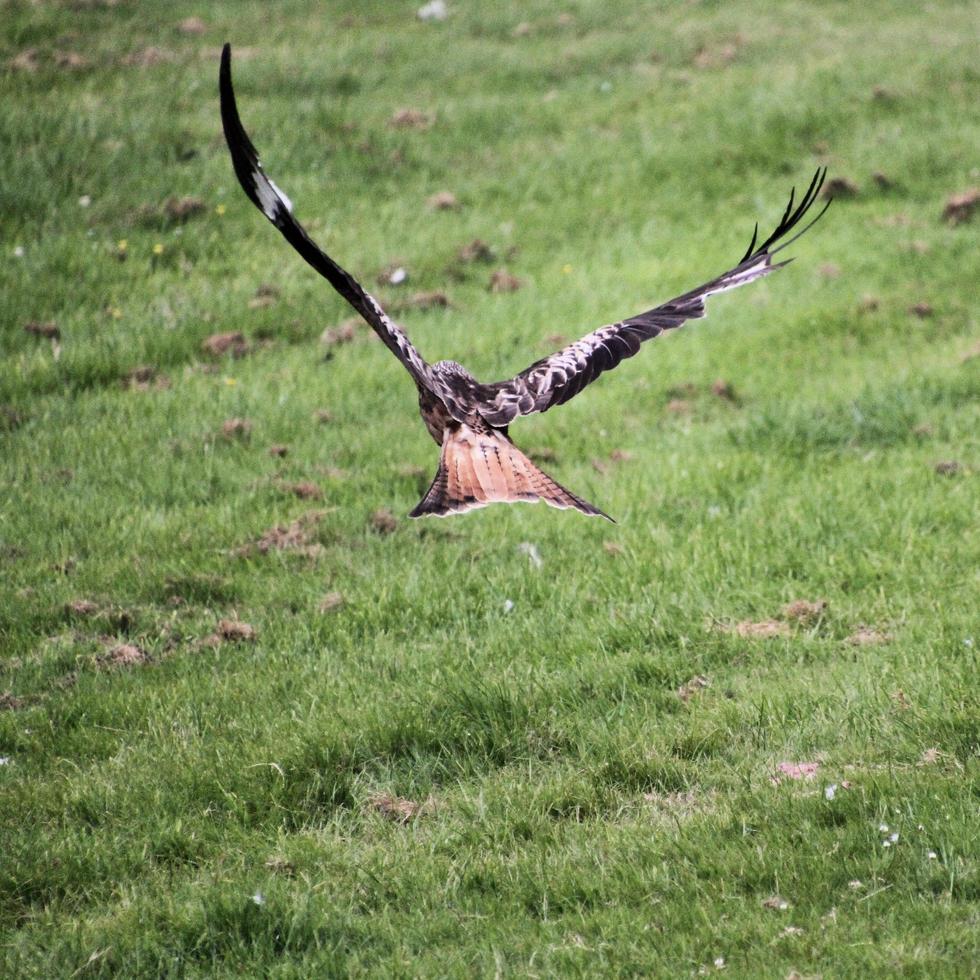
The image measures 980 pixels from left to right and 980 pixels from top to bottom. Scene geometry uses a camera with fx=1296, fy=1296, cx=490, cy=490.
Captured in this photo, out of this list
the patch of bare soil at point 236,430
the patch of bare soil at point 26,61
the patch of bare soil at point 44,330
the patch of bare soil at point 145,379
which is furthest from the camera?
the patch of bare soil at point 26,61

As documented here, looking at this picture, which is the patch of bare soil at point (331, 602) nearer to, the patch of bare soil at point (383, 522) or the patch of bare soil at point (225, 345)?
the patch of bare soil at point (383, 522)

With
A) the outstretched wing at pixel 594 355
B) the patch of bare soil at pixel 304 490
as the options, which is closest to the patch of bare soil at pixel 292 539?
the patch of bare soil at pixel 304 490

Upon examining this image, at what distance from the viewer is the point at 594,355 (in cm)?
674

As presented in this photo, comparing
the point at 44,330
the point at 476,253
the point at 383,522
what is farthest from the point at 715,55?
the point at 383,522

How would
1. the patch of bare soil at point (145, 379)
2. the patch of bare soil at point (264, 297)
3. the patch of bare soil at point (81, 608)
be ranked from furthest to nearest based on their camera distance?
1. the patch of bare soil at point (264, 297)
2. the patch of bare soil at point (145, 379)
3. the patch of bare soil at point (81, 608)

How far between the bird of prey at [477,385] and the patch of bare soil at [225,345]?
4326mm

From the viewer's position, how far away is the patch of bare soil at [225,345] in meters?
10.7

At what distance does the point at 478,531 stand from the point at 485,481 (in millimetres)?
2468

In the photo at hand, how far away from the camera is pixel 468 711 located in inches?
239

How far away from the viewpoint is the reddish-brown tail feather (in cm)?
548

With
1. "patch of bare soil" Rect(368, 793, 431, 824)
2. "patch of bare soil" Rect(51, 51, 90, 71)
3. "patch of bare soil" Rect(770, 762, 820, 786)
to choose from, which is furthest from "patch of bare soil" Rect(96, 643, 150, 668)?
"patch of bare soil" Rect(51, 51, 90, 71)

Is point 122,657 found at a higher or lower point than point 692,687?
higher

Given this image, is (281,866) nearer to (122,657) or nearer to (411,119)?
(122,657)

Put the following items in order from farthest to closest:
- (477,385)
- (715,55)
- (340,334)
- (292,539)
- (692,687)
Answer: (715,55), (340,334), (292,539), (477,385), (692,687)
